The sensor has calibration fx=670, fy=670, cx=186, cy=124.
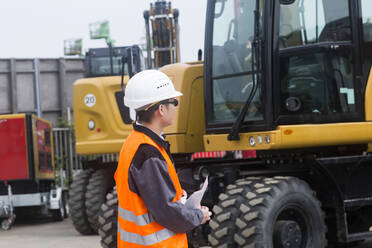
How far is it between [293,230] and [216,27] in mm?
2329

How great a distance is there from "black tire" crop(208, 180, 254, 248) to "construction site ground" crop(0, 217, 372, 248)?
3.21m

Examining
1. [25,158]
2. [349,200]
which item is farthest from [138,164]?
[25,158]

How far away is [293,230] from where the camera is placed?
21.7 ft

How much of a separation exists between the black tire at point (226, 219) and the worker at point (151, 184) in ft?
10.1

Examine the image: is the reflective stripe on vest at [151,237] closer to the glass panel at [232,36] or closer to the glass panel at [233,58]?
the glass panel at [233,58]

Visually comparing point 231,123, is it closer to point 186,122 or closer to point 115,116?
point 186,122

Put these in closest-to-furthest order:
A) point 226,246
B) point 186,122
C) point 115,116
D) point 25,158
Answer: point 226,246
point 186,122
point 115,116
point 25,158

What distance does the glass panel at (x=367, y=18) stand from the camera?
23.0 feet

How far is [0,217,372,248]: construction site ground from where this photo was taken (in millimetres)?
10617

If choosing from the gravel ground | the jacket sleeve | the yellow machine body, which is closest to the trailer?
the gravel ground

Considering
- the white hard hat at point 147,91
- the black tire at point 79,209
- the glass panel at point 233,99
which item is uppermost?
the white hard hat at point 147,91

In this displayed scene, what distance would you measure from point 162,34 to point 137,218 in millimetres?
9906

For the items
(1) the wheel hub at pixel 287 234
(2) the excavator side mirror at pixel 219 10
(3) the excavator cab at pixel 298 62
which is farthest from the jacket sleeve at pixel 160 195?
(2) the excavator side mirror at pixel 219 10

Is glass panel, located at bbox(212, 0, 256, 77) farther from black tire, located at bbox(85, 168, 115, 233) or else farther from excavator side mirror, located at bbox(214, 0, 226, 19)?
black tire, located at bbox(85, 168, 115, 233)
